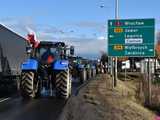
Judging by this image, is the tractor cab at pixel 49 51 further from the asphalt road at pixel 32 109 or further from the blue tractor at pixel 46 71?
the asphalt road at pixel 32 109

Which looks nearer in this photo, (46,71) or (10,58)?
(46,71)

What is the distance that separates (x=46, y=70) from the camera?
28984 millimetres

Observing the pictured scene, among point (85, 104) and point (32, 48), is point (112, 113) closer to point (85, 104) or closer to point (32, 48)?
point (85, 104)

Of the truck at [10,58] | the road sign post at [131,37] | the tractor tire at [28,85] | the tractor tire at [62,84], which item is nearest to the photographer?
the tractor tire at [62,84]

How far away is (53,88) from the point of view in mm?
29484

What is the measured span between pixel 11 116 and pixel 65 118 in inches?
85.7

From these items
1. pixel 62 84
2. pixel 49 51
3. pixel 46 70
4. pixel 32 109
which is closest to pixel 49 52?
pixel 49 51

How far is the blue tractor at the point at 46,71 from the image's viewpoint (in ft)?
91.6

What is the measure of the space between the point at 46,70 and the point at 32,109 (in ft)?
22.0

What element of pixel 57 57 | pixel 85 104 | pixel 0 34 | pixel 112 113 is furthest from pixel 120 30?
pixel 112 113

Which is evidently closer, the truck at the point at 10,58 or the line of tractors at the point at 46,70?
the line of tractors at the point at 46,70

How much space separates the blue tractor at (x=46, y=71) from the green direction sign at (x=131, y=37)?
4.38 meters

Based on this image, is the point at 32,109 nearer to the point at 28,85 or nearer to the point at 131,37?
the point at 28,85

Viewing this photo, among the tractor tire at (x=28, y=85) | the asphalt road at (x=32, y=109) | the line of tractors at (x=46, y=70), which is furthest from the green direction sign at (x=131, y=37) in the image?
the tractor tire at (x=28, y=85)
